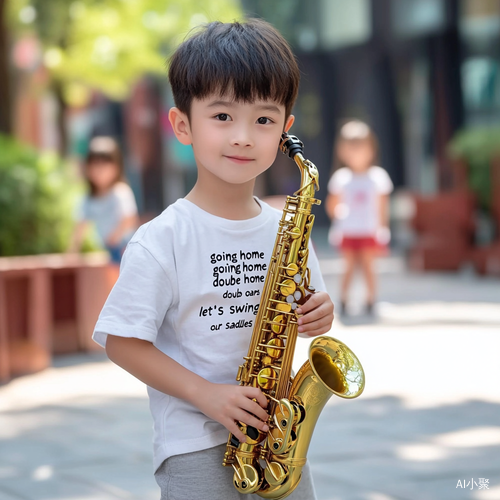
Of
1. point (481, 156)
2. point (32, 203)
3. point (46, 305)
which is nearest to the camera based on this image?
point (46, 305)

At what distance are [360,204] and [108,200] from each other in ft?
8.66

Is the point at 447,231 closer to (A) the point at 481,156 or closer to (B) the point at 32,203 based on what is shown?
(A) the point at 481,156

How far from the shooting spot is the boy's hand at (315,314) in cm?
249

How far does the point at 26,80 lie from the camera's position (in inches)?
785

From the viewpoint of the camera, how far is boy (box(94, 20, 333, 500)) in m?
2.38

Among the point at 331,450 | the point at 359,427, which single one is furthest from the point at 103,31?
the point at 331,450

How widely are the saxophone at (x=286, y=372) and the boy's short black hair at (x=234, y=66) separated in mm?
188

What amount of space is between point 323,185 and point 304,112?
1.79 meters

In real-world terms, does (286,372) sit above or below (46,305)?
above

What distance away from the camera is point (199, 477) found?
7.99 feet

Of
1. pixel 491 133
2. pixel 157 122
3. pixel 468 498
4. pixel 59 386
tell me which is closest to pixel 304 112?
pixel 157 122

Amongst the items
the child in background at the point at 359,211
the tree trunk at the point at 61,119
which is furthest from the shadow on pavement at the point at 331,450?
the tree trunk at the point at 61,119

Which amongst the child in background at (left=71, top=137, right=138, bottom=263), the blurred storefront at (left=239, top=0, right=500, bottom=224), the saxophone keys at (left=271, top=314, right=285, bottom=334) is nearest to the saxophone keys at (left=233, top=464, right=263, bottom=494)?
the saxophone keys at (left=271, top=314, right=285, bottom=334)

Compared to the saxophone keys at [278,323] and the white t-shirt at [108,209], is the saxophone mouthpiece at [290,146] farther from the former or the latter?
the white t-shirt at [108,209]
